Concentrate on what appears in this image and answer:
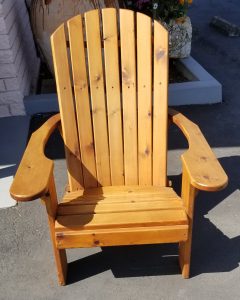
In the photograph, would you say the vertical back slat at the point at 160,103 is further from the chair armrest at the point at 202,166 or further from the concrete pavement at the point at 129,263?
the concrete pavement at the point at 129,263

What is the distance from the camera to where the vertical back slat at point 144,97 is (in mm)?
2025

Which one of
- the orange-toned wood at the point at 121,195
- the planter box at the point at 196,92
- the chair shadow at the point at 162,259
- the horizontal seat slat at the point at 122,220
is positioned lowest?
the chair shadow at the point at 162,259

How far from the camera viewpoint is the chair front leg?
1.78 metres

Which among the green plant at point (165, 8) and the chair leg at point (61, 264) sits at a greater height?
the green plant at point (165, 8)

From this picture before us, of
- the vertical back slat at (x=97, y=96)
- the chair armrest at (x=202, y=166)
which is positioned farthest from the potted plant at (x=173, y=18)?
the chair armrest at (x=202, y=166)

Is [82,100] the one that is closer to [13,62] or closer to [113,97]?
[113,97]

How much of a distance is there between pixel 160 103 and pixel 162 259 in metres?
0.87

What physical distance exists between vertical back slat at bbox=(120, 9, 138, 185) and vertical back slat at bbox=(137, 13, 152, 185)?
28 millimetres

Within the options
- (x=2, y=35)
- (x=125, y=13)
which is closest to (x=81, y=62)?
(x=125, y=13)

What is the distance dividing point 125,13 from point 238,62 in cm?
334

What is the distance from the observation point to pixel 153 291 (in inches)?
78.1

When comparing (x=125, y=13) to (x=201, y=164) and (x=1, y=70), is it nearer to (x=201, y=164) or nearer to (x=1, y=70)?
(x=201, y=164)

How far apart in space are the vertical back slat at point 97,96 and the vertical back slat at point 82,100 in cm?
3

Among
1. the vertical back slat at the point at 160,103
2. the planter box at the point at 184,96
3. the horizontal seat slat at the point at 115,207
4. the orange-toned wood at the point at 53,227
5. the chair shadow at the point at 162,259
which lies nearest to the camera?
the orange-toned wood at the point at 53,227
